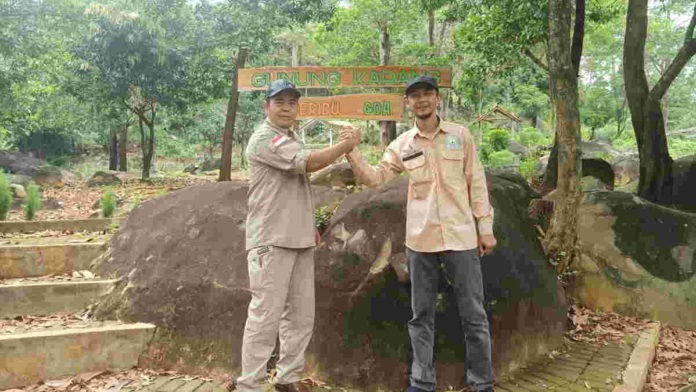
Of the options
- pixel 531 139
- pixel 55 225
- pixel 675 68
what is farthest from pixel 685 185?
pixel 531 139

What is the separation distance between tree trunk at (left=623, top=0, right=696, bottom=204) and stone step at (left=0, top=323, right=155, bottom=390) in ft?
27.6

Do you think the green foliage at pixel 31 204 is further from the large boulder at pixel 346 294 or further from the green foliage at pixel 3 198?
the large boulder at pixel 346 294

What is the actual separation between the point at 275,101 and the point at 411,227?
4.42 ft

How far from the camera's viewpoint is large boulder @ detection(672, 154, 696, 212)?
9008 millimetres

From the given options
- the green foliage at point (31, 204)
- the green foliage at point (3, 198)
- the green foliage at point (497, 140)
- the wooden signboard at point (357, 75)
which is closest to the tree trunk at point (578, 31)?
the wooden signboard at point (357, 75)

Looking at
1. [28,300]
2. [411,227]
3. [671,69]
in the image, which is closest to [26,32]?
[28,300]

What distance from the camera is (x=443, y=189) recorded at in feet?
12.1

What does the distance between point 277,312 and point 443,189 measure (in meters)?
1.47

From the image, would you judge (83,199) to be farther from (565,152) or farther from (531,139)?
(531,139)

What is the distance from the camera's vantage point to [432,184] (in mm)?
3736

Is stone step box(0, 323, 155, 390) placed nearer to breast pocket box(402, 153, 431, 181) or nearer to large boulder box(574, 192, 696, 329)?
breast pocket box(402, 153, 431, 181)

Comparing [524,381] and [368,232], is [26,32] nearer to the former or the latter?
[368,232]

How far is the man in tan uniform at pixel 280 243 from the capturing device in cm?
344

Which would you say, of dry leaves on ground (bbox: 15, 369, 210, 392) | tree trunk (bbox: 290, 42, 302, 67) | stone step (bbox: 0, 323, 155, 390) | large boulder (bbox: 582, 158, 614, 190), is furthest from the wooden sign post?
tree trunk (bbox: 290, 42, 302, 67)
